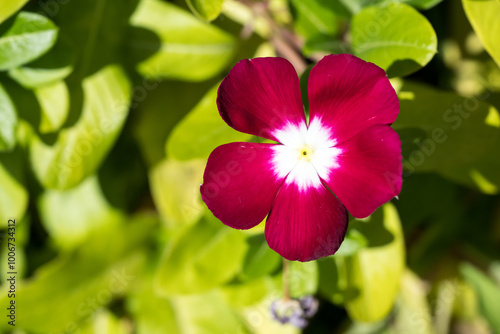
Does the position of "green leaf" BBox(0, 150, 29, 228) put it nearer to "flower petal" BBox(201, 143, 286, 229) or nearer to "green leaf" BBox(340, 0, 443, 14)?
"flower petal" BBox(201, 143, 286, 229)

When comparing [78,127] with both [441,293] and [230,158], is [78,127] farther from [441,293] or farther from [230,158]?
[441,293]

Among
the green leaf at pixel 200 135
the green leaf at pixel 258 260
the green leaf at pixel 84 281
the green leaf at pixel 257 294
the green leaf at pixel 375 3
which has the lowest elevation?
the green leaf at pixel 84 281

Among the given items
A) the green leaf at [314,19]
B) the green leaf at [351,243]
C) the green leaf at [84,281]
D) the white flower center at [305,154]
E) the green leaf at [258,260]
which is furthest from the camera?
the green leaf at [84,281]

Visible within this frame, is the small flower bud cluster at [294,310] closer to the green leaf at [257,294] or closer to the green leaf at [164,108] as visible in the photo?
the green leaf at [257,294]

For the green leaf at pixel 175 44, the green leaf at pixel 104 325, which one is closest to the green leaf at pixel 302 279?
the green leaf at pixel 175 44

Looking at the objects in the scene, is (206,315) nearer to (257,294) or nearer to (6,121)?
(257,294)

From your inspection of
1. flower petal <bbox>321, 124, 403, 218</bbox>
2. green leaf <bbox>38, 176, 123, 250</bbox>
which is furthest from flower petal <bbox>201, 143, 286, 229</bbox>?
green leaf <bbox>38, 176, 123, 250</bbox>

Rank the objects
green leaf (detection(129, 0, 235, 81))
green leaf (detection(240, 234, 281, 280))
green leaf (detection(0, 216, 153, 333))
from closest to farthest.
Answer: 1. green leaf (detection(240, 234, 281, 280))
2. green leaf (detection(129, 0, 235, 81))
3. green leaf (detection(0, 216, 153, 333))

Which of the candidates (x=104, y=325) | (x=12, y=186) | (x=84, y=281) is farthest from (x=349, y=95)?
(x=104, y=325)
